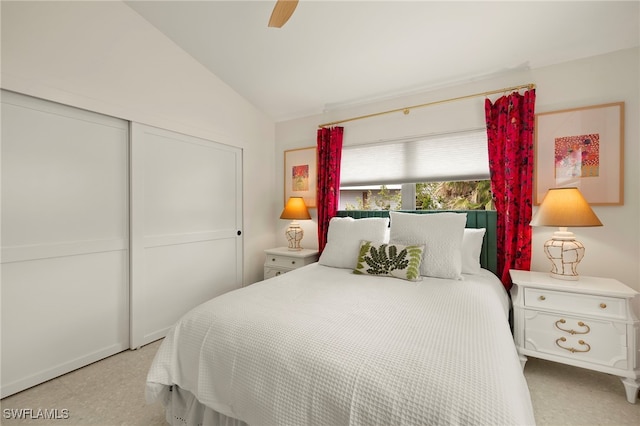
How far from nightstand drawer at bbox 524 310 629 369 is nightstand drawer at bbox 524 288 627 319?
0.05 m

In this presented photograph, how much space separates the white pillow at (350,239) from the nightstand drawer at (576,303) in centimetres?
113

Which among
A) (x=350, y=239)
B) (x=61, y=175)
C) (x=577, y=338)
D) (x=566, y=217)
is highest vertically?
(x=61, y=175)

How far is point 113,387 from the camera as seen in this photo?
189cm

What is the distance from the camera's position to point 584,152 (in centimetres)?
218

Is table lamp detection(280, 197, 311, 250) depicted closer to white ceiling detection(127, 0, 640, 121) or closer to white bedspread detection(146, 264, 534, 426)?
white ceiling detection(127, 0, 640, 121)

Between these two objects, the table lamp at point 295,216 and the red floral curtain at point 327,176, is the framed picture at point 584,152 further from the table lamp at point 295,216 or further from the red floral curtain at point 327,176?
the table lamp at point 295,216

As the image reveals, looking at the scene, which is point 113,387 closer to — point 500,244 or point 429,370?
point 429,370

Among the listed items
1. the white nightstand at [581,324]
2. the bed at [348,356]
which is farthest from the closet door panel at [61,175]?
the white nightstand at [581,324]

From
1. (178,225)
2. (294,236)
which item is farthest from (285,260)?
(178,225)

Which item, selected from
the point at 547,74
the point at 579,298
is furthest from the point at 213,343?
the point at 547,74

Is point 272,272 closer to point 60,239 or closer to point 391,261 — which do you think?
point 391,261

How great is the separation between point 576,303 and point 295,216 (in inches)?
99.0

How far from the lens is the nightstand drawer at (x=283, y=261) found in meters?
3.22

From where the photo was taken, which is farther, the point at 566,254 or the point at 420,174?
the point at 420,174
